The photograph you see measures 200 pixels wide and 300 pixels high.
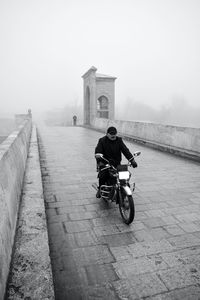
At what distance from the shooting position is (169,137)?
462 inches

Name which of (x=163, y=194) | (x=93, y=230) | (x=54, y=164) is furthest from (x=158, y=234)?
(x=54, y=164)

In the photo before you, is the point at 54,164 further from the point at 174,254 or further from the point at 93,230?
the point at 174,254

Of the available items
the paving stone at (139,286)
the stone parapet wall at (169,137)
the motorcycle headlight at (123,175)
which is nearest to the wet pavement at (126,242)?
the paving stone at (139,286)

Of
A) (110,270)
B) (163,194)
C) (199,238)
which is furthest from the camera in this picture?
(163,194)

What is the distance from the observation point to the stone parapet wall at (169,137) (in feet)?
32.4

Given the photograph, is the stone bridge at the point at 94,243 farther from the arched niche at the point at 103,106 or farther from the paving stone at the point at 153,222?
the arched niche at the point at 103,106

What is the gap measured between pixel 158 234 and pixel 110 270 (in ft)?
3.68

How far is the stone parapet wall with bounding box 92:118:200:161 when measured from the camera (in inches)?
389

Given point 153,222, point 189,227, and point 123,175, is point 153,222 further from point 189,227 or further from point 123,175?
point 123,175

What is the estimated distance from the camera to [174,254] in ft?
10.7

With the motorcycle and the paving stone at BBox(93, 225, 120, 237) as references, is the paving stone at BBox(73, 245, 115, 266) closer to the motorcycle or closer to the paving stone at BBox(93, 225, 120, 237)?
the paving stone at BBox(93, 225, 120, 237)

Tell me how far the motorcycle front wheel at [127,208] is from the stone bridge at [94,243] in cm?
12

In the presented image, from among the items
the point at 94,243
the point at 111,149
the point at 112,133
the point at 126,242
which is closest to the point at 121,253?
the point at 126,242

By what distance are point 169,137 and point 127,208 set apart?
26.7ft
